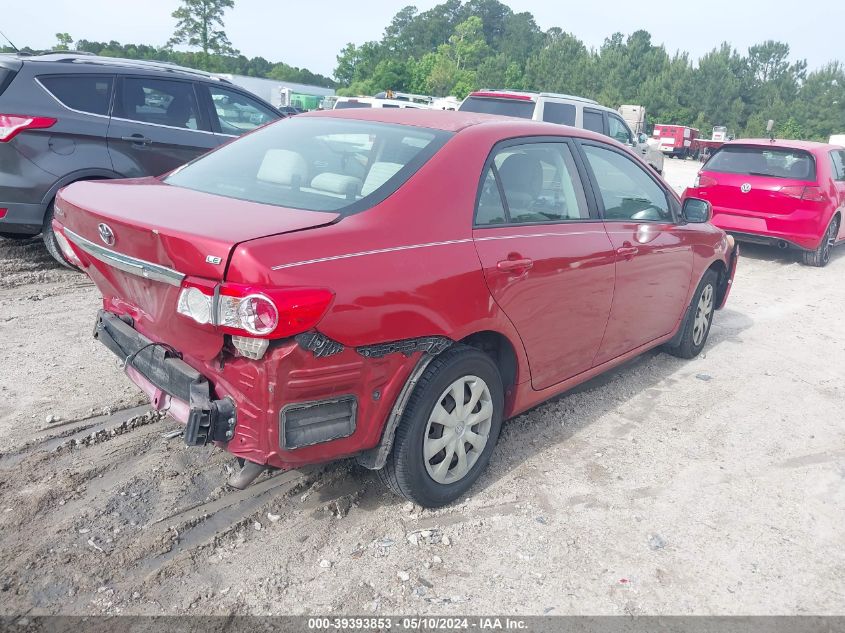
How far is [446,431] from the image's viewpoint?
323cm

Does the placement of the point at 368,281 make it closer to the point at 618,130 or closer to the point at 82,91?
the point at 82,91

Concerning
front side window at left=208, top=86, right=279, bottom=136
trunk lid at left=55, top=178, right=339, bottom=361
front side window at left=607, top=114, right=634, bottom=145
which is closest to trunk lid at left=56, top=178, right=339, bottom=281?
trunk lid at left=55, top=178, right=339, bottom=361

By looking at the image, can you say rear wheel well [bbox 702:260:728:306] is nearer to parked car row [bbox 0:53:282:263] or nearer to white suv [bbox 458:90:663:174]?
parked car row [bbox 0:53:282:263]

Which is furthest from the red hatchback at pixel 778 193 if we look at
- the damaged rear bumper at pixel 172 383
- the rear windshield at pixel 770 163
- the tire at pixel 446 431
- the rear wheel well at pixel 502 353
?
the damaged rear bumper at pixel 172 383

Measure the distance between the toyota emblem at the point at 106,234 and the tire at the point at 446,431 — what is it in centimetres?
A: 138

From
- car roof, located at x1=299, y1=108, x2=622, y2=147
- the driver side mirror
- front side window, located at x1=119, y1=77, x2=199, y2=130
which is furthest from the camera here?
front side window, located at x1=119, y1=77, x2=199, y2=130

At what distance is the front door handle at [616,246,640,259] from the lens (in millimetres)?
4168

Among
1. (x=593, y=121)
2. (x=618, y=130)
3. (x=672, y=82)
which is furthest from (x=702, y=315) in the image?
(x=672, y=82)

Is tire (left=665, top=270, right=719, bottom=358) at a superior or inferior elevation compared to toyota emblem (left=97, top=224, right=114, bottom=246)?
inferior

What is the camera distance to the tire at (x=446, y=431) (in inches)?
119

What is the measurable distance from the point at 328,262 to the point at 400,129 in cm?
121

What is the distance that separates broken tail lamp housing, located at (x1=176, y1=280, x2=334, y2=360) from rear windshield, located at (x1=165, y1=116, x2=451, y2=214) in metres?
0.58

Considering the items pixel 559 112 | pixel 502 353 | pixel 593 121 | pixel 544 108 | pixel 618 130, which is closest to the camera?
pixel 502 353

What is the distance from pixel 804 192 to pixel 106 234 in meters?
9.02
